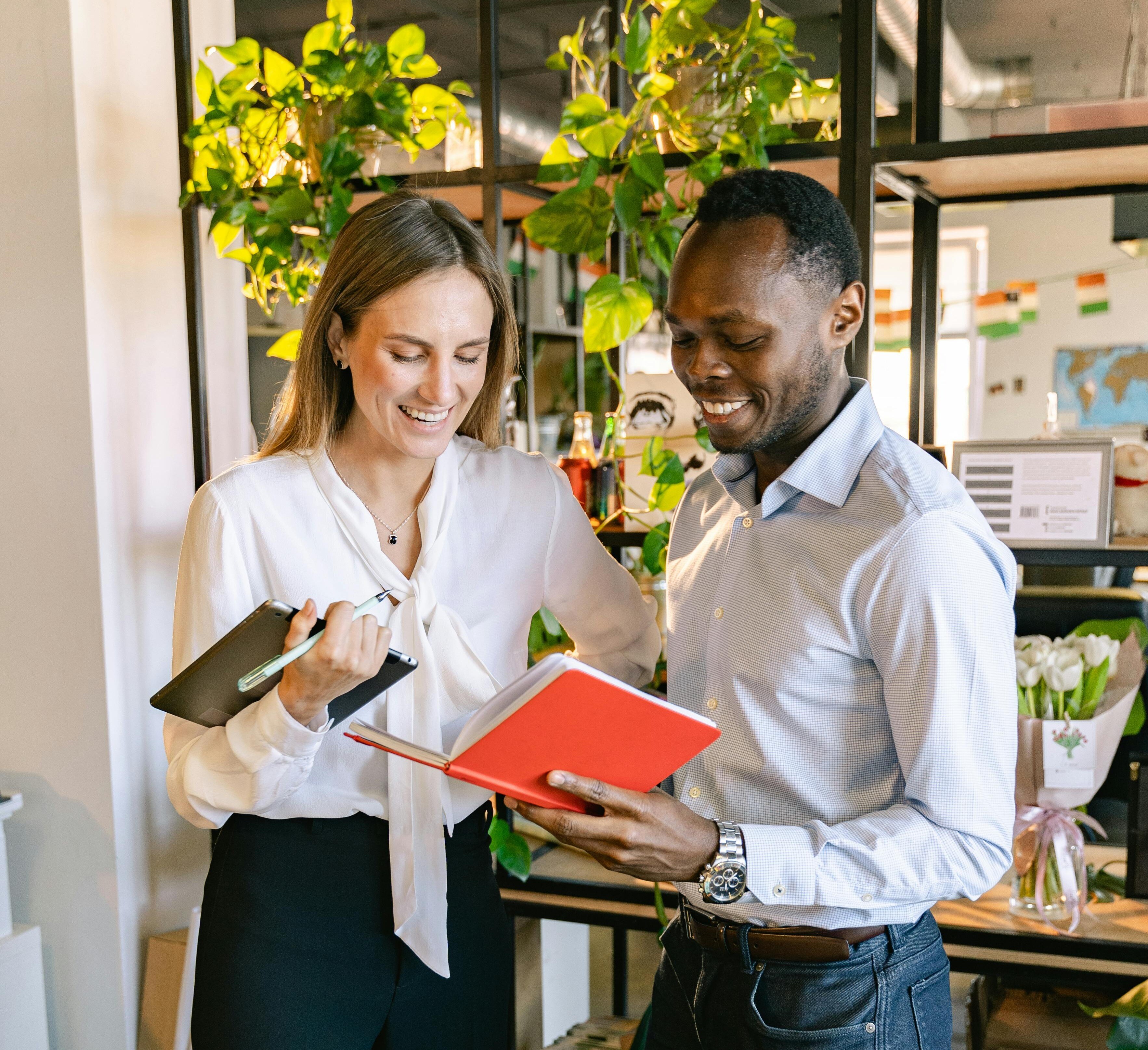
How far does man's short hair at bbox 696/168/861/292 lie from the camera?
1.17 m

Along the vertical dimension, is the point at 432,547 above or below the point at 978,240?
below

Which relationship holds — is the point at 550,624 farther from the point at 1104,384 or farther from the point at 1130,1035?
the point at 1104,384

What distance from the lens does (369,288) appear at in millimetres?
1395

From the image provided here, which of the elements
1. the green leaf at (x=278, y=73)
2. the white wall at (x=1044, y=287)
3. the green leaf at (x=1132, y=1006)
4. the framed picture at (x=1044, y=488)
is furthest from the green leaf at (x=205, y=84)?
the white wall at (x=1044, y=287)

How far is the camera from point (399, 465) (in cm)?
153

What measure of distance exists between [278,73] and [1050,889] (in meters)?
2.05

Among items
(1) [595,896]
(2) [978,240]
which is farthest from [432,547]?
(2) [978,240]

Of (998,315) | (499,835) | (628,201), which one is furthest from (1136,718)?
(628,201)

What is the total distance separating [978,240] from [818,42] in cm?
225

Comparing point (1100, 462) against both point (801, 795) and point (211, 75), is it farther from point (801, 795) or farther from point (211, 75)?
point (211, 75)

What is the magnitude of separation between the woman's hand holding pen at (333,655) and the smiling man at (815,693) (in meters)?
0.23

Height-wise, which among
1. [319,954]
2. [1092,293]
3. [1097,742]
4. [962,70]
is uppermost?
[962,70]

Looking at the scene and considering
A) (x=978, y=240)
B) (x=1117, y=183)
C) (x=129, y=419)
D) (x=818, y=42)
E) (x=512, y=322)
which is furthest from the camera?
(x=978, y=240)

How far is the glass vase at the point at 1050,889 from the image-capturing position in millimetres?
1868
